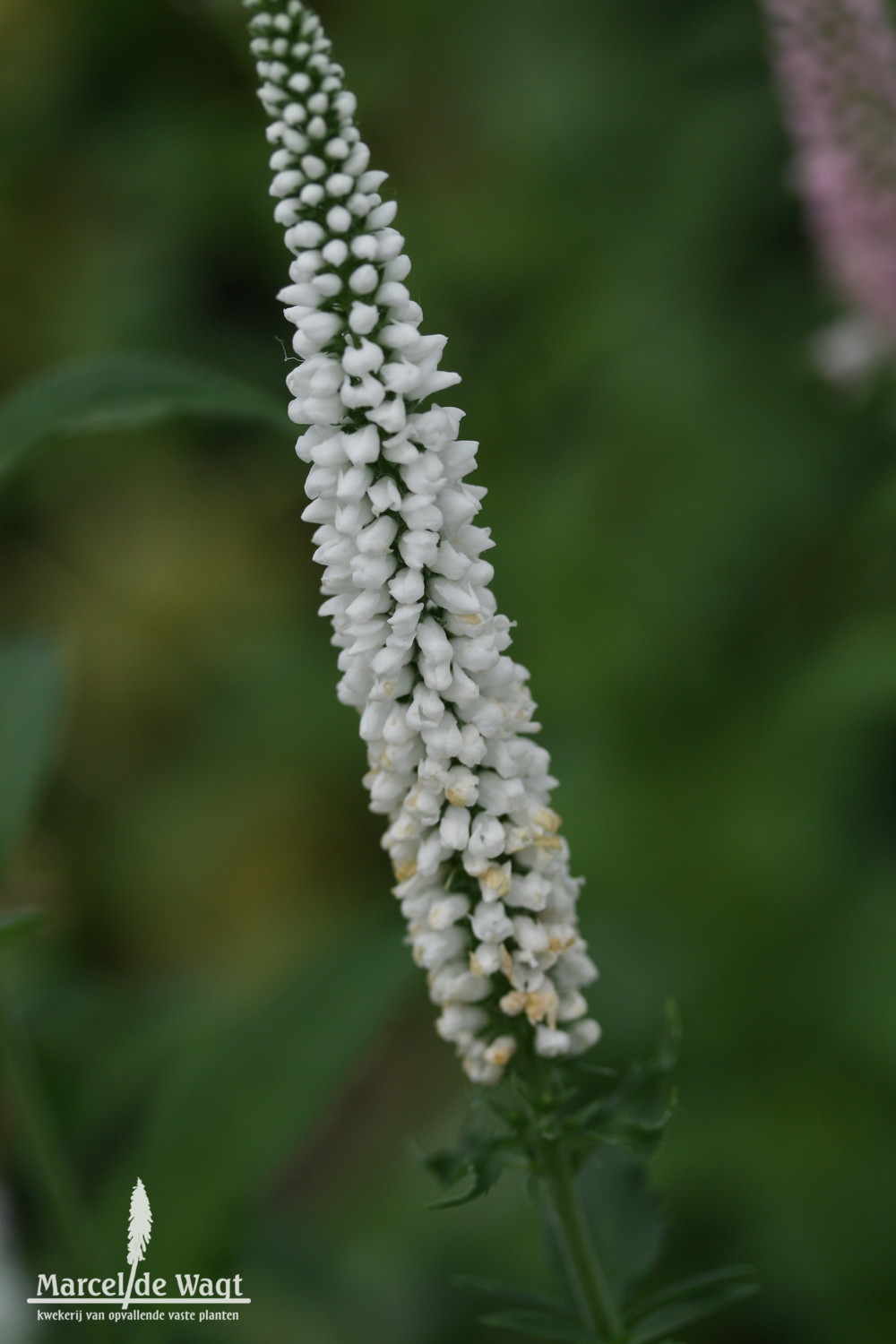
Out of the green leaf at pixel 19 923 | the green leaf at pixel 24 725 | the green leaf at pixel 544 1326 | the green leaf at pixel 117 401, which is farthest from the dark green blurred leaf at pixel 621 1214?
the green leaf at pixel 117 401

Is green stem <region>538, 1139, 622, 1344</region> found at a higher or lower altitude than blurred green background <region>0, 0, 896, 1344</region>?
lower

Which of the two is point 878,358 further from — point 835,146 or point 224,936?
point 224,936

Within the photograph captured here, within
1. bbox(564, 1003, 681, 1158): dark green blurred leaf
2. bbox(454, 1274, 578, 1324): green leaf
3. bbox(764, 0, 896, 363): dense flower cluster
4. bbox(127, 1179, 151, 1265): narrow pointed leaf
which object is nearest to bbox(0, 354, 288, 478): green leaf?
bbox(564, 1003, 681, 1158): dark green blurred leaf

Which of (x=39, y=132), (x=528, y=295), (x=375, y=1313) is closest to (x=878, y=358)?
(x=528, y=295)

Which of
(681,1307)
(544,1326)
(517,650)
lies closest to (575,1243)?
(544,1326)

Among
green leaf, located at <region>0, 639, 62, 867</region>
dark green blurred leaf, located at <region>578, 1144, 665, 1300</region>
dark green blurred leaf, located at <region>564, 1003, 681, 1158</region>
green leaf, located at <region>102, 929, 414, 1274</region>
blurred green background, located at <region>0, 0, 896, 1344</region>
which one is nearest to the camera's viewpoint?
dark green blurred leaf, located at <region>564, 1003, 681, 1158</region>

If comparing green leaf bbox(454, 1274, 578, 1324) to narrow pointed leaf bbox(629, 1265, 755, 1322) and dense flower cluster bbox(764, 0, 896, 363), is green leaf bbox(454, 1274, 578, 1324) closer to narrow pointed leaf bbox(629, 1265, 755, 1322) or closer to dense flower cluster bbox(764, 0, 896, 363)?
narrow pointed leaf bbox(629, 1265, 755, 1322)

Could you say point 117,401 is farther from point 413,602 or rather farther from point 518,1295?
point 518,1295
